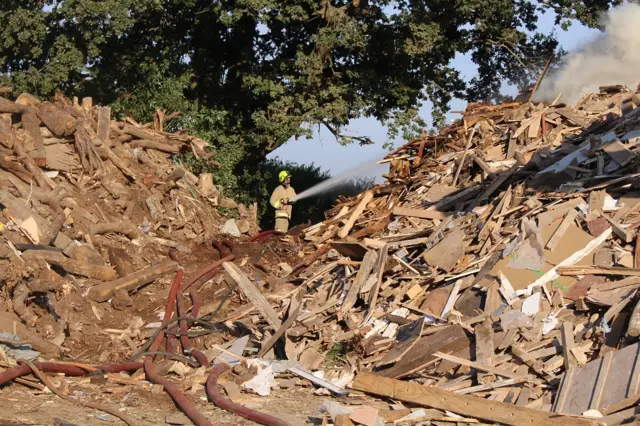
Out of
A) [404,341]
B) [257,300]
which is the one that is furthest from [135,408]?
[404,341]

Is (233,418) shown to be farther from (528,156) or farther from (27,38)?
(27,38)

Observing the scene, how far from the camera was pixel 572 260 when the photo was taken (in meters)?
9.36

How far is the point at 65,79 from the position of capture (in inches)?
750

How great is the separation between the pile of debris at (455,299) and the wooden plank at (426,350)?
0.6 inches

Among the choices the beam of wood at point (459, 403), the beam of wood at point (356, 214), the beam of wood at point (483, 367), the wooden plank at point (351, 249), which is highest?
the beam of wood at point (356, 214)

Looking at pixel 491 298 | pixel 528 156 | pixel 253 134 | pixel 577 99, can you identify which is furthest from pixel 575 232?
pixel 253 134

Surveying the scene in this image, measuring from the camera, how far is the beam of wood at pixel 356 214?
13.6 m

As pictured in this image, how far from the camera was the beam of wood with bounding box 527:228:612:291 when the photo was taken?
30.2 ft

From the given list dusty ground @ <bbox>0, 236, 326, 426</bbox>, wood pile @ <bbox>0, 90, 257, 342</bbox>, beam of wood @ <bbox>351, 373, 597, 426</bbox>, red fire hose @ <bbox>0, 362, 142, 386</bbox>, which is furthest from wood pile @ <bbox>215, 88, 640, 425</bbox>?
wood pile @ <bbox>0, 90, 257, 342</bbox>

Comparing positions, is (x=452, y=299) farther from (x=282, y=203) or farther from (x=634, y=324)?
(x=282, y=203)

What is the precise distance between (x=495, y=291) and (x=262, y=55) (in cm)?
1275

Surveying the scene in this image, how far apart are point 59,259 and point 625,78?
11.8 meters

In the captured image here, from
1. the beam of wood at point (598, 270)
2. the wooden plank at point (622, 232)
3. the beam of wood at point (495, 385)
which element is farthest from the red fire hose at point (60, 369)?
the wooden plank at point (622, 232)

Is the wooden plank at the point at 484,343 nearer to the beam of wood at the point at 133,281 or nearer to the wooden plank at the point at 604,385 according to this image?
the wooden plank at the point at 604,385
